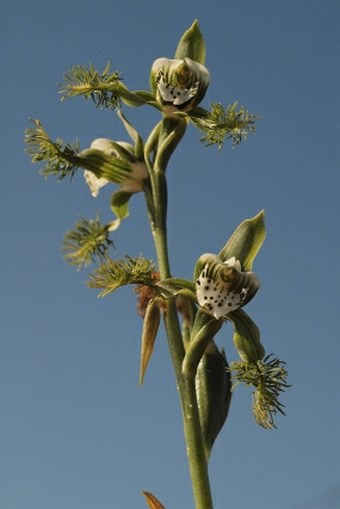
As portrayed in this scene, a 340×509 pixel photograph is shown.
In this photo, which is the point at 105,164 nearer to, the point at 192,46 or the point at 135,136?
the point at 135,136

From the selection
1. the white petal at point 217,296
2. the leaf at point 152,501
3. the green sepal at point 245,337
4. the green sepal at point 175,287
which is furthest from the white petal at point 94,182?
the leaf at point 152,501

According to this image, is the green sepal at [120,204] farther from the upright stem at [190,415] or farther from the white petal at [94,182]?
the upright stem at [190,415]

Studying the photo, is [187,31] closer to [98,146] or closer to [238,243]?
[98,146]

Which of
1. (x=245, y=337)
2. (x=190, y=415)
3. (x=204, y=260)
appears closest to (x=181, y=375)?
(x=190, y=415)

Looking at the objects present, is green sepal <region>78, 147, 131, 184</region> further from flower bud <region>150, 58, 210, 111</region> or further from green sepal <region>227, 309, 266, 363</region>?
green sepal <region>227, 309, 266, 363</region>

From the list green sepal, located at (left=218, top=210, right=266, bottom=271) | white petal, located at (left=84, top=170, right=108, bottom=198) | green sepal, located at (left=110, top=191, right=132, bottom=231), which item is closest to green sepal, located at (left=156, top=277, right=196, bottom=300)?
green sepal, located at (left=218, top=210, right=266, bottom=271)

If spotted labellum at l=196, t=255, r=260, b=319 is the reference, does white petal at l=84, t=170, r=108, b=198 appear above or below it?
above
